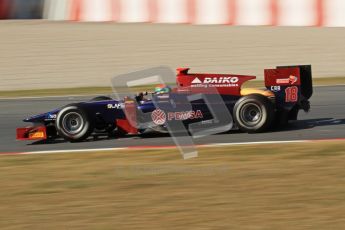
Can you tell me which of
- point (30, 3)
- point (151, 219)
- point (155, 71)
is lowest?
point (151, 219)

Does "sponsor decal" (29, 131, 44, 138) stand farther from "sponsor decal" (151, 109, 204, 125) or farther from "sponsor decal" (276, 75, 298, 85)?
"sponsor decal" (276, 75, 298, 85)

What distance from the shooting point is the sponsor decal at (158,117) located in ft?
31.6

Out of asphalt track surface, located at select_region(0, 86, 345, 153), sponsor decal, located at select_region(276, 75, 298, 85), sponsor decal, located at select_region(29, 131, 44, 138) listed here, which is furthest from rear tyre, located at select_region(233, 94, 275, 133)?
sponsor decal, located at select_region(29, 131, 44, 138)

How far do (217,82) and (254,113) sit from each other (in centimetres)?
66

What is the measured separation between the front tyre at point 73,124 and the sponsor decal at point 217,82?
5.07 feet

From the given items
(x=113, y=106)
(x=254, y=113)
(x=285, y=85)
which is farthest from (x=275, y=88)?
(x=113, y=106)

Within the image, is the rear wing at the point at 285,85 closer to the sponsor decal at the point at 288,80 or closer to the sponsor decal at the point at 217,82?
the sponsor decal at the point at 288,80

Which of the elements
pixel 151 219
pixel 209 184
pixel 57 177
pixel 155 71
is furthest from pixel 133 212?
pixel 155 71

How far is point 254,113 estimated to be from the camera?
9.63 m

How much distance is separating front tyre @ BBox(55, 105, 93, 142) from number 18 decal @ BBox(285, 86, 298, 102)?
2686mm

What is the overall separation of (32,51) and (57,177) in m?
13.5

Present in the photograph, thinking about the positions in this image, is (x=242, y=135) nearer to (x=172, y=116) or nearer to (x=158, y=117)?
(x=172, y=116)

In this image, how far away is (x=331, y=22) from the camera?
66.0 ft

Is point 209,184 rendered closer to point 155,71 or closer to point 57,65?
point 155,71
